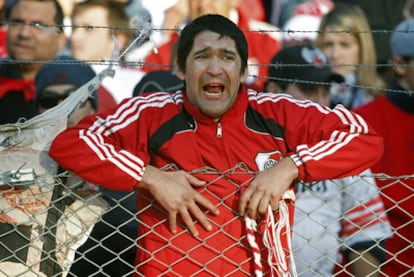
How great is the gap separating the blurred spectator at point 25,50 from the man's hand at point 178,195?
2124 millimetres

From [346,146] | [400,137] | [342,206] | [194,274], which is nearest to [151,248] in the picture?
[194,274]

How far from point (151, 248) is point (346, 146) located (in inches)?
32.4

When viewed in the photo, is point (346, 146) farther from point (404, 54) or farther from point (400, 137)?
point (404, 54)

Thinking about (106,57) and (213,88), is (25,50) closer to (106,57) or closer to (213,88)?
(106,57)

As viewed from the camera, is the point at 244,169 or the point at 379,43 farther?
the point at 379,43

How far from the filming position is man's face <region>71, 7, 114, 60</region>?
681 centimetres

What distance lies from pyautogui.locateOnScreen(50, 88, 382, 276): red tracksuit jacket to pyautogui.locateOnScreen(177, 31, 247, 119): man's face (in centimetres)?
5

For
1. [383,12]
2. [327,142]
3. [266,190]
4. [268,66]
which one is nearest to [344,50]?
[383,12]

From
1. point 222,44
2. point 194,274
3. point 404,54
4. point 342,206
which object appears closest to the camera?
point 194,274

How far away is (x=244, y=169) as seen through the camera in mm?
3551

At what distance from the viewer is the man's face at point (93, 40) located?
22.3ft

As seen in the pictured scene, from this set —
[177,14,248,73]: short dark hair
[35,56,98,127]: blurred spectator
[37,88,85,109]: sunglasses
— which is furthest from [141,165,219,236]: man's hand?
[37,88,85,109]: sunglasses

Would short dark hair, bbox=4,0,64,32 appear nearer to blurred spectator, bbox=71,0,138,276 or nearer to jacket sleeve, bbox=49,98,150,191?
blurred spectator, bbox=71,0,138,276

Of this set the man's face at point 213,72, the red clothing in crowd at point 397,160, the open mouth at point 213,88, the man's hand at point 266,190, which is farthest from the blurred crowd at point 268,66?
the man's hand at point 266,190
